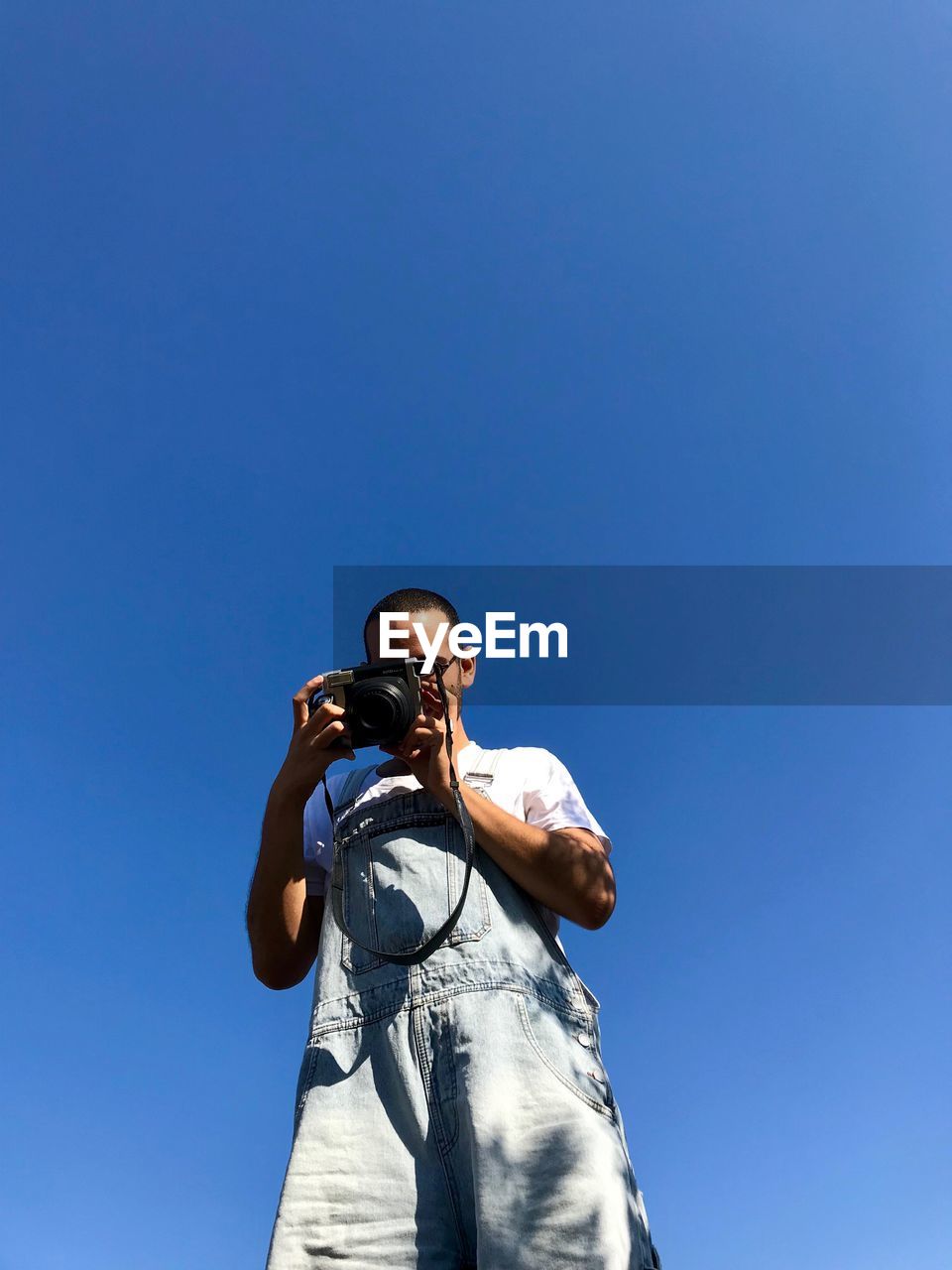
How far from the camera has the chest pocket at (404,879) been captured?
2660 millimetres

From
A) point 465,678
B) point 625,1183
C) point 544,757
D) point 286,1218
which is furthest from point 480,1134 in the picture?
point 465,678

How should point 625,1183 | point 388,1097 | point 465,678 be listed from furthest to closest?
point 465,678, point 388,1097, point 625,1183

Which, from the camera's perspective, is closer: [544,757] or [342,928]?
[342,928]

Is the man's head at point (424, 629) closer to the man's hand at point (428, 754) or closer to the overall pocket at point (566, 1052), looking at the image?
the man's hand at point (428, 754)

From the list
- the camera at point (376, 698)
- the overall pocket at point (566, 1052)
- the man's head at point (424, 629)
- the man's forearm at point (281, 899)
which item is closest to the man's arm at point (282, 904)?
the man's forearm at point (281, 899)

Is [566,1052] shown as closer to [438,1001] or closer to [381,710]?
[438,1001]

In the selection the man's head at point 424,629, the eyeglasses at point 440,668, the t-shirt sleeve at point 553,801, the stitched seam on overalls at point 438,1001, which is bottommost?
the stitched seam on overalls at point 438,1001

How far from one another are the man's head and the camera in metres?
0.24

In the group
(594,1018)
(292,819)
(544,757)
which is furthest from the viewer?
(544,757)

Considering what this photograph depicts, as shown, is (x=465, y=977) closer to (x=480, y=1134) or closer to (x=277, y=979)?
(x=480, y=1134)

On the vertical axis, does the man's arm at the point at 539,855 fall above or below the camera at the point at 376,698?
below

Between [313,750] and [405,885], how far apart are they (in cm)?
51

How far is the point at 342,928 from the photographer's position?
2.70 m

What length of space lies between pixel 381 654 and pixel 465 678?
1.08ft
